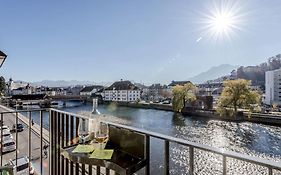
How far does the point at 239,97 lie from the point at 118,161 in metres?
33.3

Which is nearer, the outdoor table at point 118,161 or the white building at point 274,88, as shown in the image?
the outdoor table at point 118,161

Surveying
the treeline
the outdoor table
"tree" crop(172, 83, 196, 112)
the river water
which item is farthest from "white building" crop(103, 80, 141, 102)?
the outdoor table

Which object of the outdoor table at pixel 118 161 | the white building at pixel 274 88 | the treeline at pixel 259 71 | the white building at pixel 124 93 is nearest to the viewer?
the outdoor table at pixel 118 161

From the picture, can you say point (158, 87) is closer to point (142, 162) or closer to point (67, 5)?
point (67, 5)

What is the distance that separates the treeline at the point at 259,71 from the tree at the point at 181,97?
50306mm

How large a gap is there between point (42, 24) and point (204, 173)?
11.8 metres

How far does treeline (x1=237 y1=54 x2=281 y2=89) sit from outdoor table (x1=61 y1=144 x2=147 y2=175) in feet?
289

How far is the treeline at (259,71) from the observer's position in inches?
3293

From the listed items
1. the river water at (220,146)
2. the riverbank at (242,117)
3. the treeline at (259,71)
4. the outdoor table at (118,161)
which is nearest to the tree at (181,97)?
the riverbank at (242,117)

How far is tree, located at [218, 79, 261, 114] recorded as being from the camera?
103 ft

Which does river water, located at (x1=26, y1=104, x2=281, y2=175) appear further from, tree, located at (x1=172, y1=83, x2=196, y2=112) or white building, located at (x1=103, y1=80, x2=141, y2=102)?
white building, located at (x1=103, y1=80, x2=141, y2=102)

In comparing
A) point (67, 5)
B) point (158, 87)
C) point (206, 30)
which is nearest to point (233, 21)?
point (206, 30)

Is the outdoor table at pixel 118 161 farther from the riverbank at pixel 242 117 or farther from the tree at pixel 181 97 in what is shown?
the tree at pixel 181 97

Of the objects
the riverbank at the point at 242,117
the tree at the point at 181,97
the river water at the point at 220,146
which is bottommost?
the river water at the point at 220,146
